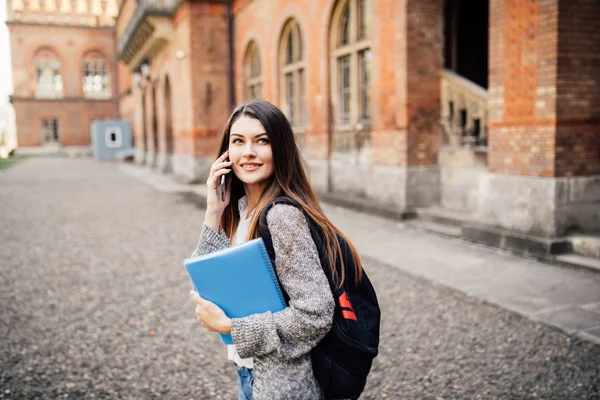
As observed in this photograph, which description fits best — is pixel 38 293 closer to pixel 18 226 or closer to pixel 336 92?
pixel 18 226

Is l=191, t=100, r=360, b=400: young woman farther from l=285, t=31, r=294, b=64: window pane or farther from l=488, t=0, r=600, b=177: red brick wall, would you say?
l=285, t=31, r=294, b=64: window pane

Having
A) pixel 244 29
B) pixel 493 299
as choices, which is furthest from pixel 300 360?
pixel 244 29

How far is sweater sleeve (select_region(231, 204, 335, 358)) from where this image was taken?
1532mm

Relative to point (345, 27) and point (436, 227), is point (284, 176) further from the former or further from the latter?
point (345, 27)

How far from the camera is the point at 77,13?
45188mm

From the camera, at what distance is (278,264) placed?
156 cm

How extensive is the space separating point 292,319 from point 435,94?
824 centimetres

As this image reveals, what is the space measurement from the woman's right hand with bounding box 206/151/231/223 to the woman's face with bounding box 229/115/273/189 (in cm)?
9

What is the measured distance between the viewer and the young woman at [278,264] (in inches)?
60.7

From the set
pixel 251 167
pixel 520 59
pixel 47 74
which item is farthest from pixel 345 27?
pixel 47 74

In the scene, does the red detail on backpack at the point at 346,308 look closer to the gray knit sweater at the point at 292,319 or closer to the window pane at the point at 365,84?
the gray knit sweater at the point at 292,319

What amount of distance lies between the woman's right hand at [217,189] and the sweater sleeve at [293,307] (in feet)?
1.12

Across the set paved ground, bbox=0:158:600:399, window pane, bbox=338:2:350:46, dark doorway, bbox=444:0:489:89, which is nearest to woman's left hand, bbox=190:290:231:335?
paved ground, bbox=0:158:600:399

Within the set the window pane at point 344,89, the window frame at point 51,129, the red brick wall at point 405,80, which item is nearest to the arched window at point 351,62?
the window pane at point 344,89
